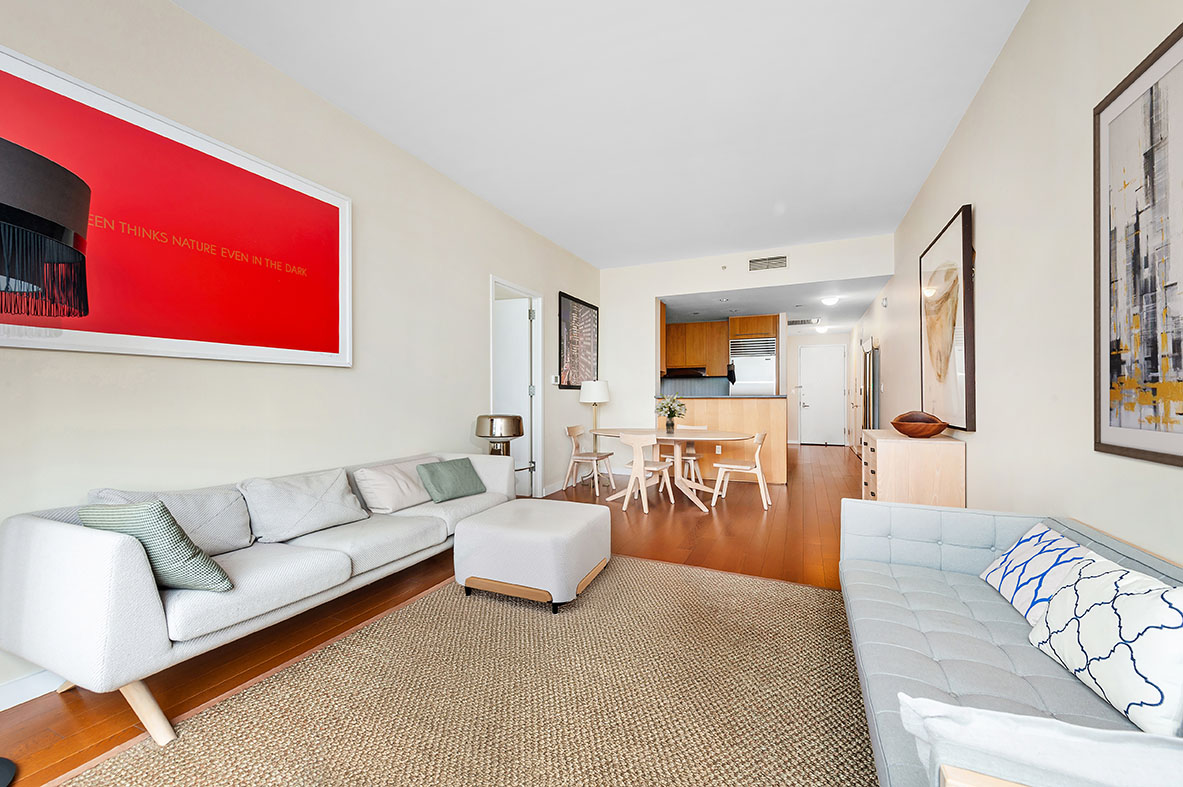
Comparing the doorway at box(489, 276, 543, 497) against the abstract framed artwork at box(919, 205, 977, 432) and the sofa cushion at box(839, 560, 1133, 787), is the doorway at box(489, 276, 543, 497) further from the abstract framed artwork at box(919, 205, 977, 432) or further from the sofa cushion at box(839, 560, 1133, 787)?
the sofa cushion at box(839, 560, 1133, 787)

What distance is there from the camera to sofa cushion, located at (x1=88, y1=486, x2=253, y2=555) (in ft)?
6.34

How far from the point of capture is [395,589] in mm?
2811

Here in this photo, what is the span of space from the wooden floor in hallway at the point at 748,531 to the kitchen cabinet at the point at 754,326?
2.67 metres

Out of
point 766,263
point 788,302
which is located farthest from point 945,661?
point 788,302

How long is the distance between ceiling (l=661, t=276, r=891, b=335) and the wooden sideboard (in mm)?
3224

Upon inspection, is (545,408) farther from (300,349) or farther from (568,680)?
(568,680)

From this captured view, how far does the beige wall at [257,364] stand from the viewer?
1.85 metres

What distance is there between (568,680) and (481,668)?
0.37 m

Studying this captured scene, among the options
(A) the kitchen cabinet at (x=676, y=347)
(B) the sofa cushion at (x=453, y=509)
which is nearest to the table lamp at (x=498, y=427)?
(B) the sofa cushion at (x=453, y=509)

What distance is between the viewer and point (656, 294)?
645cm

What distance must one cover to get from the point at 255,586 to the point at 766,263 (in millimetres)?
5748

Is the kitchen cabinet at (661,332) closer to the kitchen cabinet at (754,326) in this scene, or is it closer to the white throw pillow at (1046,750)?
the kitchen cabinet at (754,326)

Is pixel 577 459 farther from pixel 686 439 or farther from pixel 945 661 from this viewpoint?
pixel 945 661

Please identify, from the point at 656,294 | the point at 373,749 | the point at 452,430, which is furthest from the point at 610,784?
the point at 656,294
